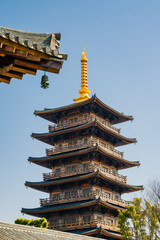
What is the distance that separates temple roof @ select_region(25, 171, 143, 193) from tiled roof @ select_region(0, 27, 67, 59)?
29819 millimetres

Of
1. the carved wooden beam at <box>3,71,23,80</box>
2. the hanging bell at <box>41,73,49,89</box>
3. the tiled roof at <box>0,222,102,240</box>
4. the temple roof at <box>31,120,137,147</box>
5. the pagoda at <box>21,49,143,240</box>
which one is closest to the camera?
the hanging bell at <box>41,73,49,89</box>

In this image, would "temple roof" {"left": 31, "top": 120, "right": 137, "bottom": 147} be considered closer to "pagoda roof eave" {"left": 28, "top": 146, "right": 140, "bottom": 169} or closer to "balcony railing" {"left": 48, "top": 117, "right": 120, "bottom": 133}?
"balcony railing" {"left": 48, "top": 117, "right": 120, "bottom": 133}

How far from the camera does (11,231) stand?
20.5 metres

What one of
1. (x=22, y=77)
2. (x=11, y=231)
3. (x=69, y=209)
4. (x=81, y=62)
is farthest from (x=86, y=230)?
(x=22, y=77)

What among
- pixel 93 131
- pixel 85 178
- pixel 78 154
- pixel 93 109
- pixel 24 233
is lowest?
A: pixel 24 233

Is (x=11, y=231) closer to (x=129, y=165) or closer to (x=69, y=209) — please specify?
(x=69, y=209)

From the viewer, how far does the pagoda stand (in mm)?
37875

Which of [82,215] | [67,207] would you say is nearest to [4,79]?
[67,207]

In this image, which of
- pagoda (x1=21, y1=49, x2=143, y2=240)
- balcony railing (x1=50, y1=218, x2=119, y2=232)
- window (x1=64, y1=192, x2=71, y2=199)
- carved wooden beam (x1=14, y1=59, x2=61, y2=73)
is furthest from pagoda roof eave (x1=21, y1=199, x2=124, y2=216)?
carved wooden beam (x1=14, y1=59, x2=61, y2=73)

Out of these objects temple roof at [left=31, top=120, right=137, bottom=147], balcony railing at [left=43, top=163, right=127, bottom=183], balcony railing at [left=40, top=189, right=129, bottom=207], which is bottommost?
balcony railing at [left=40, top=189, right=129, bottom=207]

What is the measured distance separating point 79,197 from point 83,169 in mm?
3374

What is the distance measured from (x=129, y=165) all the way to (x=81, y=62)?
1758 cm

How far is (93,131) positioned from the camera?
42.7 meters

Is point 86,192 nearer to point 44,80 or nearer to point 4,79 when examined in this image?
point 4,79
